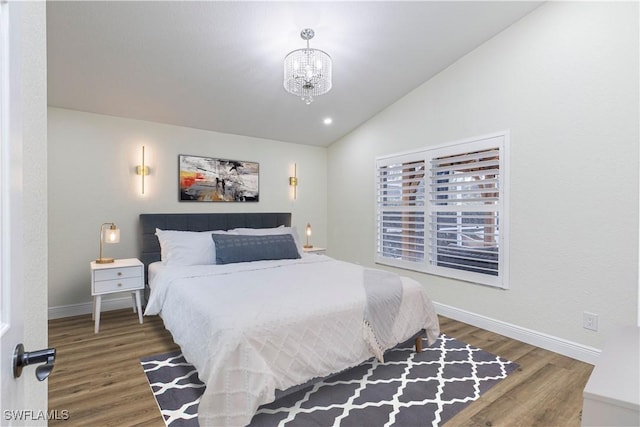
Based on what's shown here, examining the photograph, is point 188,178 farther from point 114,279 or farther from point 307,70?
point 307,70

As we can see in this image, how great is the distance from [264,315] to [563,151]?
9.08 ft

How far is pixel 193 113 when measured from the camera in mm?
3754

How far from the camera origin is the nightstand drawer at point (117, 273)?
3064 mm

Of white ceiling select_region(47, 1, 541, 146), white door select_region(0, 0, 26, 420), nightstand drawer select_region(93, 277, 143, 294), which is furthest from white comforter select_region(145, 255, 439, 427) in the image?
white ceiling select_region(47, 1, 541, 146)

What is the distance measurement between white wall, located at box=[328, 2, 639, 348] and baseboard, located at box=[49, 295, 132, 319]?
3.84 m

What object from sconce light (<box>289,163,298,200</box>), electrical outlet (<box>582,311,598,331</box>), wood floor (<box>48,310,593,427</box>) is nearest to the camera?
wood floor (<box>48,310,593,427</box>)

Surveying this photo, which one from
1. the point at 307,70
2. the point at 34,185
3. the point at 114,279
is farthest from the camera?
the point at 114,279

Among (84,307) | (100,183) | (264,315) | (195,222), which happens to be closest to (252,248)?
(195,222)

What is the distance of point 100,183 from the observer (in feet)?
11.7

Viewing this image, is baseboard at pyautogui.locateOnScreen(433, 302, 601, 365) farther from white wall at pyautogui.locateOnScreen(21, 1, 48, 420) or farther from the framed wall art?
white wall at pyautogui.locateOnScreen(21, 1, 48, 420)

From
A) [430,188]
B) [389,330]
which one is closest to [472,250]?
[430,188]

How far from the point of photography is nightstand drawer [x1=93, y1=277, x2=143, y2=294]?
306 centimetres

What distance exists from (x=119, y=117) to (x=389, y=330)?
12.2 feet

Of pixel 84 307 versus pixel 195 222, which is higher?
pixel 195 222
